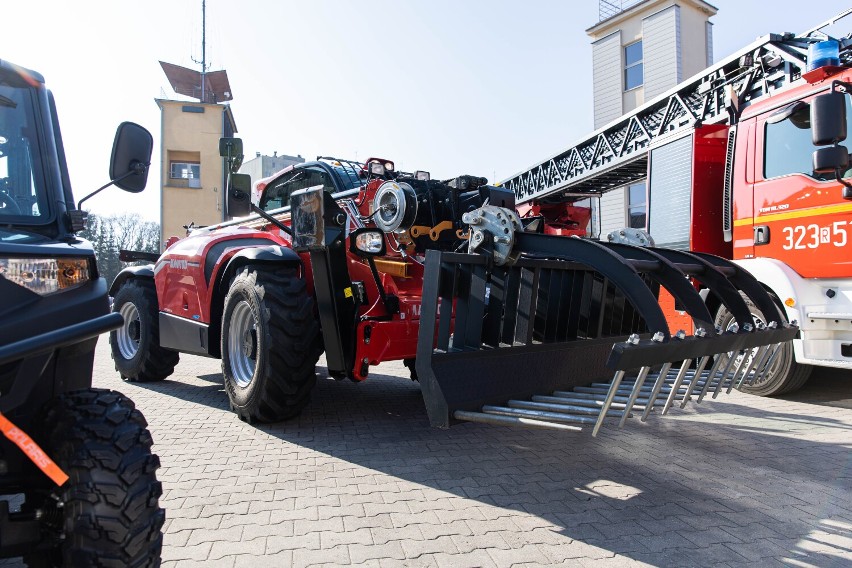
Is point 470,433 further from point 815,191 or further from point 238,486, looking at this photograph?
point 815,191

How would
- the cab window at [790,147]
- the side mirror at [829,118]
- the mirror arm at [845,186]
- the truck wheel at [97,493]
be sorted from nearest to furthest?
the truck wheel at [97,493] < the side mirror at [829,118] < the mirror arm at [845,186] < the cab window at [790,147]

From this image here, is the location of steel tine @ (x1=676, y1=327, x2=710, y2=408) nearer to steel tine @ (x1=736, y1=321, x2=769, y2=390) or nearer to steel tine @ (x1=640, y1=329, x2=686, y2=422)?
steel tine @ (x1=640, y1=329, x2=686, y2=422)

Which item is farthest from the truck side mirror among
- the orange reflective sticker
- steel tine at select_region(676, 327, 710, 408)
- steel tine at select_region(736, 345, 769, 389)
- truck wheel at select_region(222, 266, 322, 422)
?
the orange reflective sticker

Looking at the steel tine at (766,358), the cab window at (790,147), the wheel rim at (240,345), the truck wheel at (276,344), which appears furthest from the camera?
the cab window at (790,147)

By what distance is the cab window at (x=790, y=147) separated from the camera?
5.31 meters

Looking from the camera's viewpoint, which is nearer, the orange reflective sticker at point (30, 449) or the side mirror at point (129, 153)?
the orange reflective sticker at point (30, 449)

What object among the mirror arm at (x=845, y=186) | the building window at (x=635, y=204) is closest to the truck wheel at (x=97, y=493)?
the mirror arm at (x=845, y=186)

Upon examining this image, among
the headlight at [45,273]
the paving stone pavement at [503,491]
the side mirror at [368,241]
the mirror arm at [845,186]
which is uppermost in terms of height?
the mirror arm at [845,186]

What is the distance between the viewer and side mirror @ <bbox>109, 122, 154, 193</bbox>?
2721 mm

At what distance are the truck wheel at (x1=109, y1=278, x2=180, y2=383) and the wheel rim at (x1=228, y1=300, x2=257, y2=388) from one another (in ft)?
7.74

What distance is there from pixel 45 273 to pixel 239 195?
234cm

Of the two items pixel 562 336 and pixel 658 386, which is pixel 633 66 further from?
pixel 658 386

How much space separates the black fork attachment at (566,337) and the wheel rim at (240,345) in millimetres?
2050

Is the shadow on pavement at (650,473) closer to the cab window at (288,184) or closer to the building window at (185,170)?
the cab window at (288,184)
